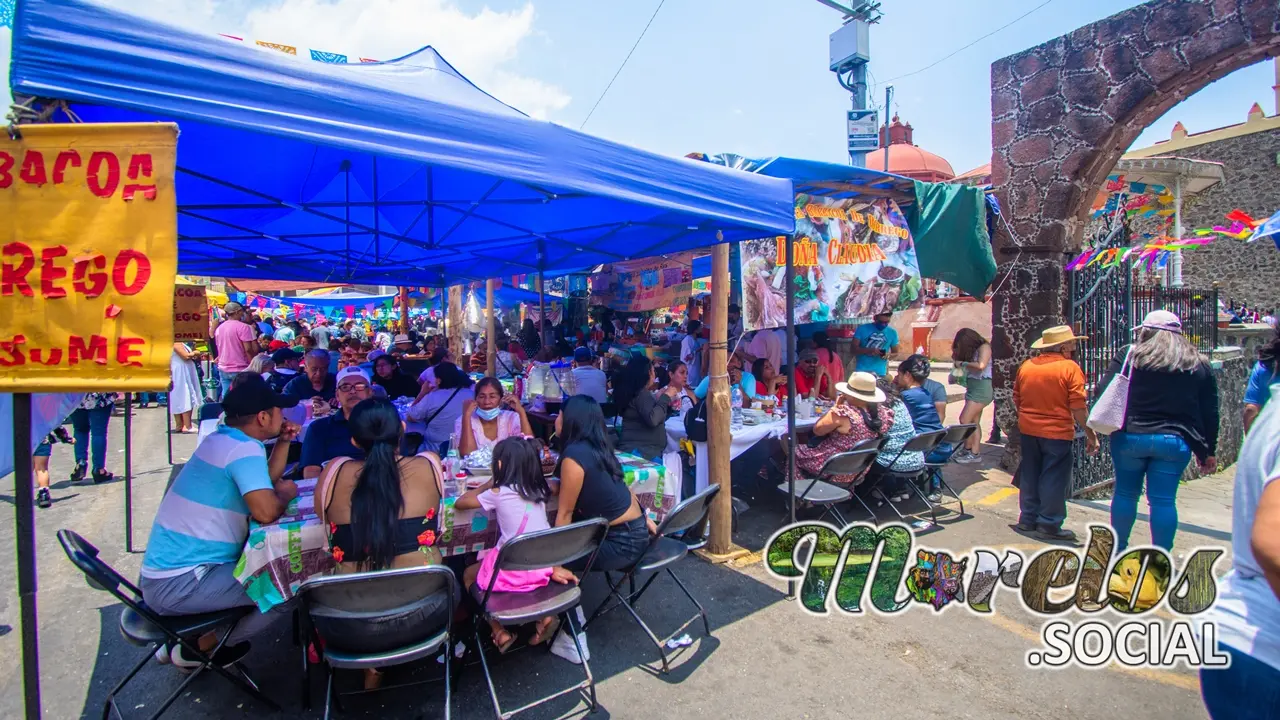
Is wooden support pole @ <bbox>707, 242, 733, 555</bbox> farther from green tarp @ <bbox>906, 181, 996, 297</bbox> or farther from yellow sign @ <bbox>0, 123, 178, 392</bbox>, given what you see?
green tarp @ <bbox>906, 181, 996, 297</bbox>

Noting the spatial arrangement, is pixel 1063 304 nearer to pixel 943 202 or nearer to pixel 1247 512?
pixel 943 202

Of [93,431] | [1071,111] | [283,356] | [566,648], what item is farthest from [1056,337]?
[93,431]

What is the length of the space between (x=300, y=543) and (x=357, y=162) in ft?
8.38

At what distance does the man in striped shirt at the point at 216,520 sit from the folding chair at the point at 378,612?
59cm

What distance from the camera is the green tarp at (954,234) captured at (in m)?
6.50

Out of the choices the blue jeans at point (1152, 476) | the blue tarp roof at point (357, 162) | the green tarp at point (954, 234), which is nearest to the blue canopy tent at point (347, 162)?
the blue tarp roof at point (357, 162)

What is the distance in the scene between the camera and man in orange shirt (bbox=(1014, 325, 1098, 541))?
15.2ft

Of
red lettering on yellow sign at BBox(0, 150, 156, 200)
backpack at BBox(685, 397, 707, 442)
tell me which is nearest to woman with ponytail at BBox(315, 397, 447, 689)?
red lettering on yellow sign at BBox(0, 150, 156, 200)

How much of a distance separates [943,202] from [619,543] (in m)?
5.37

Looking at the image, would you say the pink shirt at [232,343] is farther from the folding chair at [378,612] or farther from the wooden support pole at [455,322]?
the folding chair at [378,612]

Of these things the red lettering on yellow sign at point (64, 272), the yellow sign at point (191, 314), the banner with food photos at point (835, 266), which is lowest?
the red lettering on yellow sign at point (64, 272)

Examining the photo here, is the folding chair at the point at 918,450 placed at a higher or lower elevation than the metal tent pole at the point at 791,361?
lower

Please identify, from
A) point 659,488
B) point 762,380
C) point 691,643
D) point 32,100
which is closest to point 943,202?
point 762,380

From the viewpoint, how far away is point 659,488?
152 inches
